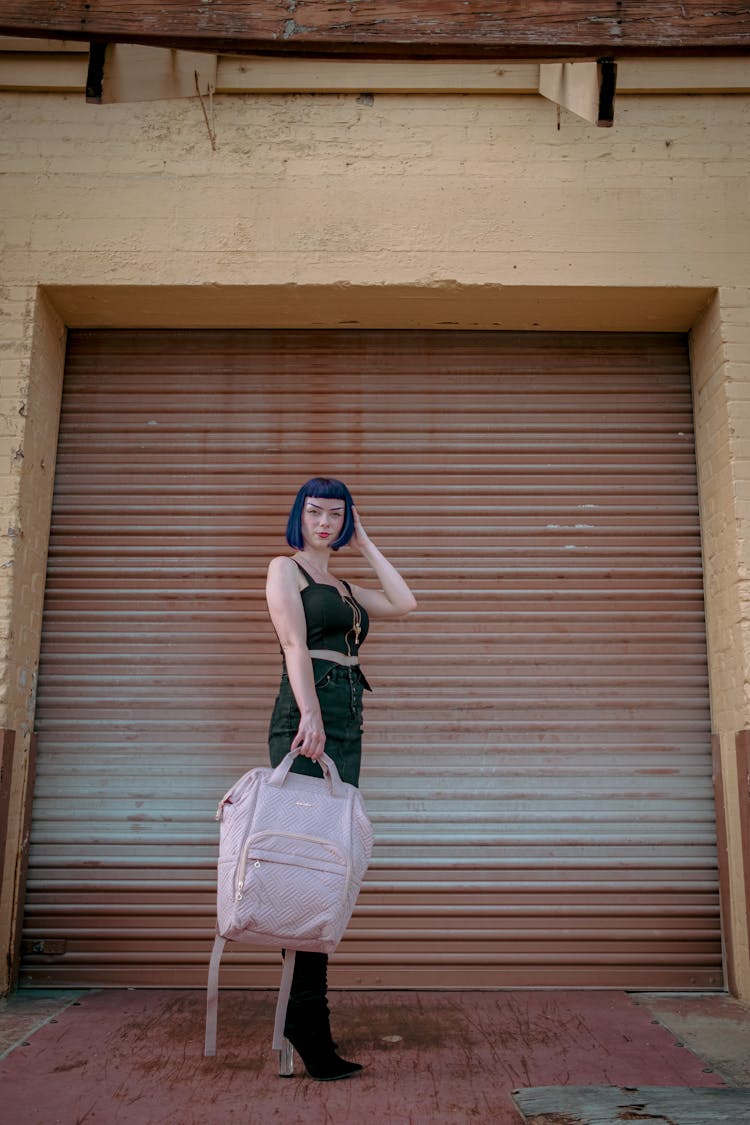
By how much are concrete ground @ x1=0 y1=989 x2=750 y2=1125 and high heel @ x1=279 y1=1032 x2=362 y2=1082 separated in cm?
4

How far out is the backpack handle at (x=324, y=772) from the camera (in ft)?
9.78

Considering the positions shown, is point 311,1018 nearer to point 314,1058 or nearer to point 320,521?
point 314,1058

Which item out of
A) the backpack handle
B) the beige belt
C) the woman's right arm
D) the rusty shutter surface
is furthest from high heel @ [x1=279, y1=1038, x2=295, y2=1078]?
the rusty shutter surface

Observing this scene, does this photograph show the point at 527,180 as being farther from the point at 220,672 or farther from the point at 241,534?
the point at 220,672

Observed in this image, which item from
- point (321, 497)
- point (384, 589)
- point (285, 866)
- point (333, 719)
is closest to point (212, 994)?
point (285, 866)

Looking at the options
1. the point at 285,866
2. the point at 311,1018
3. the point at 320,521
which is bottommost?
the point at 311,1018

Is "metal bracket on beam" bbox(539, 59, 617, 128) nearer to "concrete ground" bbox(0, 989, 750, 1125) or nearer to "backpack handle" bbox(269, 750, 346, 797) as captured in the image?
"backpack handle" bbox(269, 750, 346, 797)

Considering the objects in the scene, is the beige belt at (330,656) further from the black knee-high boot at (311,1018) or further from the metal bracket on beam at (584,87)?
the metal bracket on beam at (584,87)

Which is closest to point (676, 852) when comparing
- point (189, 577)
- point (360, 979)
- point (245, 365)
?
point (360, 979)

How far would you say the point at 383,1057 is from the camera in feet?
11.0

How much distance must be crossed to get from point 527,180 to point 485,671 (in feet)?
8.04

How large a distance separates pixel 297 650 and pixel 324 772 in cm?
40

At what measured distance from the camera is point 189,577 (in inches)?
191

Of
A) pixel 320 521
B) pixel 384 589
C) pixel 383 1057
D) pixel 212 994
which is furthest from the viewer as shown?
pixel 384 589
